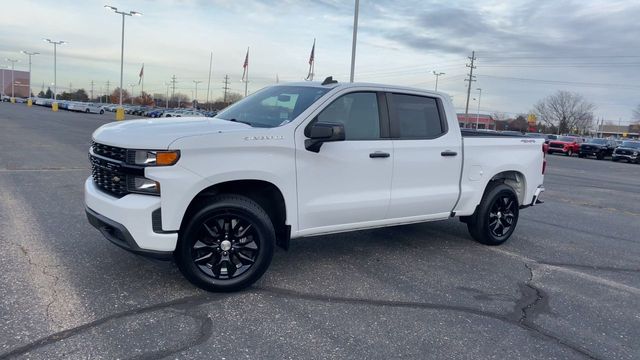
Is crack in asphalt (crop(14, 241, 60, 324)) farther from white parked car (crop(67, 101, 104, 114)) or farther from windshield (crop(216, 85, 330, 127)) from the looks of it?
white parked car (crop(67, 101, 104, 114))

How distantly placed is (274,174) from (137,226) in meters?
1.23

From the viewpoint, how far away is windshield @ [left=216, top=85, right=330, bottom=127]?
4.97 meters

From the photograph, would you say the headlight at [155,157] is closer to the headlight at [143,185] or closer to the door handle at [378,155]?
the headlight at [143,185]

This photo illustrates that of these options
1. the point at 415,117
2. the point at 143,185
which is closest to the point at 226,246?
the point at 143,185

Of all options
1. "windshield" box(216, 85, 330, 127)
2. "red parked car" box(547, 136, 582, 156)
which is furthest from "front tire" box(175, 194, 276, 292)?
"red parked car" box(547, 136, 582, 156)

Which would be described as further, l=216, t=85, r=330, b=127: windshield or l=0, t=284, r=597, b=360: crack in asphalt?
l=216, t=85, r=330, b=127: windshield

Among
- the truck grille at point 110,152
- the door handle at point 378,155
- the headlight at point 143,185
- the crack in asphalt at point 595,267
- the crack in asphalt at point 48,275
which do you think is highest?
the door handle at point 378,155

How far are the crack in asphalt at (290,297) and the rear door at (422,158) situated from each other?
130 cm

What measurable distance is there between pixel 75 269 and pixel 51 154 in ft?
34.7

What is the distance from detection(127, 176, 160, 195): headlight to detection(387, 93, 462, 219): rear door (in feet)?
8.09

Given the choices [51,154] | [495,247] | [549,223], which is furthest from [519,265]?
[51,154]

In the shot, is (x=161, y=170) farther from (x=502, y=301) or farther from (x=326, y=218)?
(x=502, y=301)

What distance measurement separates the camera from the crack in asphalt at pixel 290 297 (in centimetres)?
343

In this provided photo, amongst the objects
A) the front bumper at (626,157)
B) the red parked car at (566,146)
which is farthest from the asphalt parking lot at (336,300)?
the red parked car at (566,146)
